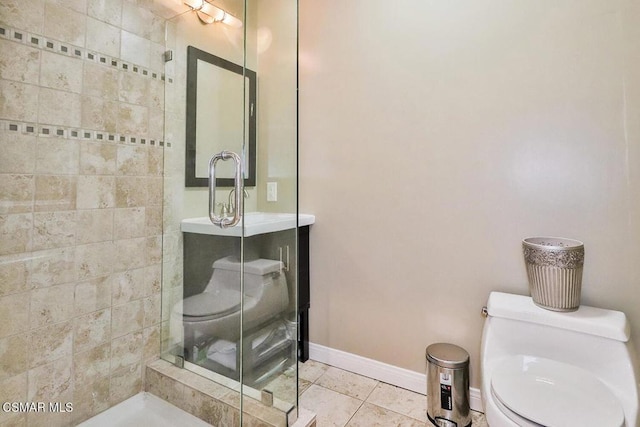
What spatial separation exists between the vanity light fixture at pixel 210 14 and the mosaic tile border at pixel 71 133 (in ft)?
2.76

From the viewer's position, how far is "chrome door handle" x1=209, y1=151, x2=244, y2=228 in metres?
1.57

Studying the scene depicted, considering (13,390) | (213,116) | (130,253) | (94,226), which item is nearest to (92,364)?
(13,390)

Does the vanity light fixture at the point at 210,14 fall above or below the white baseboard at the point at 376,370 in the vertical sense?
above

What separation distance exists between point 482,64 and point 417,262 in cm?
106

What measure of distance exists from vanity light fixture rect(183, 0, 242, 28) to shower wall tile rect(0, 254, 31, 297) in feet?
5.18

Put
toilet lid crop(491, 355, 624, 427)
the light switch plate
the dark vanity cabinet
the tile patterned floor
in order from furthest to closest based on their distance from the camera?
the dark vanity cabinet → the light switch plate → the tile patterned floor → toilet lid crop(491, 355, 624, 427)

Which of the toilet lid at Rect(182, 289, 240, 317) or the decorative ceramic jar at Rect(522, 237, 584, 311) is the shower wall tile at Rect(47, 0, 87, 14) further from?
the decorative ceramic jar at Rect(522, 237, 584, 311)

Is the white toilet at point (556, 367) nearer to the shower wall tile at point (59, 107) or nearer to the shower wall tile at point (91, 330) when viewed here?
the shower wall tile at point (91, 330)

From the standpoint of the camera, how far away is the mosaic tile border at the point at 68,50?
1.21 m

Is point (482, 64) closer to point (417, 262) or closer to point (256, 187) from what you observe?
point (417, 262)

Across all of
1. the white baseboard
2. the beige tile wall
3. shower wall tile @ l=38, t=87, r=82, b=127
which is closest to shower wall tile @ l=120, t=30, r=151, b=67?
the beige tile wall

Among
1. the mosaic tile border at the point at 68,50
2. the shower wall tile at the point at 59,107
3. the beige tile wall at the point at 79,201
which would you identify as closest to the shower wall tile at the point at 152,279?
the beige tile wall at the point at 79,201

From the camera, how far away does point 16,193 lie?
123 cm

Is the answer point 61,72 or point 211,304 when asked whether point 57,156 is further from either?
point 211,304
